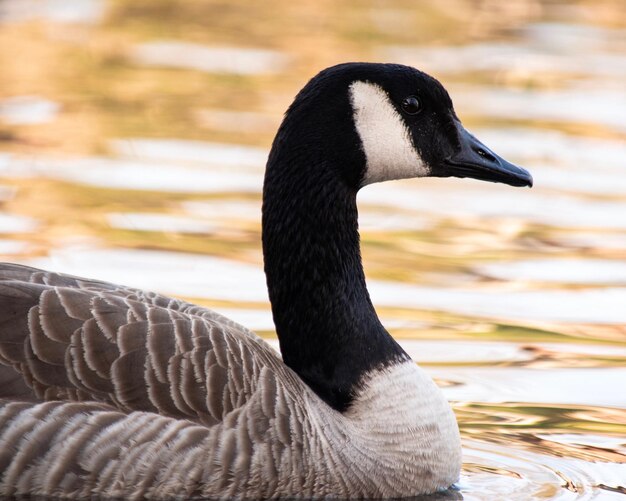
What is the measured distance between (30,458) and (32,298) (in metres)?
0.81

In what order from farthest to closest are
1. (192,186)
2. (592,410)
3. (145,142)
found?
1. (145,142)
2. (192,186)
3. (592,410)

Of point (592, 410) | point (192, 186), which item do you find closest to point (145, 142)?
point (192, 186)

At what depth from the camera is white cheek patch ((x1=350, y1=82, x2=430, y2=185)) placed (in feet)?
26.2

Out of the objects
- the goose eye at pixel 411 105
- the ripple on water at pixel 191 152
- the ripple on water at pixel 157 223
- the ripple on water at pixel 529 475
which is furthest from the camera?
the ripple on water at pixel 191 152

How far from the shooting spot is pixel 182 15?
23.9 metres

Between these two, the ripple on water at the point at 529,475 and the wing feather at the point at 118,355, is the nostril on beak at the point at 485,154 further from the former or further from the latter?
the wing feather at the point at 118,355

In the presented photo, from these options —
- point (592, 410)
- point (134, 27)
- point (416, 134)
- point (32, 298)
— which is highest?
point (134, 27)

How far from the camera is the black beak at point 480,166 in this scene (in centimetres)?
829

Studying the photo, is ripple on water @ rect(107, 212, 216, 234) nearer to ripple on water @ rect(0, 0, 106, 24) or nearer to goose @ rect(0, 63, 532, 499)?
goose @ rect(0, 63, 532, 499)

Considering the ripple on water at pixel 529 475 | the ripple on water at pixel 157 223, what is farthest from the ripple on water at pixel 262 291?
the ripple on water at pixel 529 475

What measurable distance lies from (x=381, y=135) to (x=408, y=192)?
21.5 ft

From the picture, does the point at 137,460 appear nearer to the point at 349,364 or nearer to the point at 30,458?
the point at 30,458

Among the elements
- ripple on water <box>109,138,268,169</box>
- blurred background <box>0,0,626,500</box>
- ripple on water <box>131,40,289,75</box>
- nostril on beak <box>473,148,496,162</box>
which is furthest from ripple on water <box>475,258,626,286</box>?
ripple on water <box>131,40,289,75</box>

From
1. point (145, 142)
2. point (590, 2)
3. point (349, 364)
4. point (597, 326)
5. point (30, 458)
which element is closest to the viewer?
point (30, 458)
